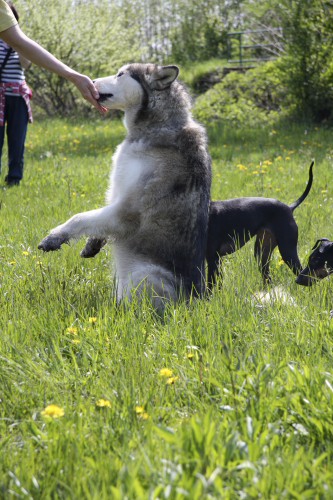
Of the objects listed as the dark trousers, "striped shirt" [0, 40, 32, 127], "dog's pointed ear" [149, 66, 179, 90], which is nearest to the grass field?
"dog's pointed ear" [149, 66, 179, 90]

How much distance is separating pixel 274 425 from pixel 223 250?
7.45 ft

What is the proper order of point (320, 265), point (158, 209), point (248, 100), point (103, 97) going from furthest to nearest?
point (248, 100), point (103, 97), point (320, 265), point (158, 209)

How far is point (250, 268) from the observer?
13.9 feet

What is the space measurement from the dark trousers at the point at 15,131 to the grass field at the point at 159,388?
3.25 m

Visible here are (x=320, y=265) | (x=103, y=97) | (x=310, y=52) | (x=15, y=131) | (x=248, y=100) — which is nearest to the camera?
(x=320, y=265)

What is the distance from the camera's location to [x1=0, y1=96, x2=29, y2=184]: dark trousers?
7625 millimetres

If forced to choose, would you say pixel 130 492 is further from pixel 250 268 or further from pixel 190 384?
pixel 250 268

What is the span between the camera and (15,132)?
771 cm

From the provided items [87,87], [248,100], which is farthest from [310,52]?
[87,87]

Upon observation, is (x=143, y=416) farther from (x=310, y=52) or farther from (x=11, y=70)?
(x=310, y=52)

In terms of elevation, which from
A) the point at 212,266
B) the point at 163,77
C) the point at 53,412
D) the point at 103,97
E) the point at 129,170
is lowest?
the point at 212,266

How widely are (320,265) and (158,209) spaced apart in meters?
1.07

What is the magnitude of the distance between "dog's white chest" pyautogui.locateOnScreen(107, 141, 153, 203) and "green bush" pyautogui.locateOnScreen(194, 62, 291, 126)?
31.3 feet

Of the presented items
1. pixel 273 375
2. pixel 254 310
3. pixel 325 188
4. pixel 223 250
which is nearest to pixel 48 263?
pixel 223 250
